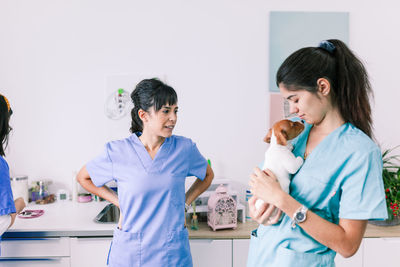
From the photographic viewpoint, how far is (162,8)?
2.19 m

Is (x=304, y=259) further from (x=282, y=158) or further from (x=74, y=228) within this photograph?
(x=74, y=228)

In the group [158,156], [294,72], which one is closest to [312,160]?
[294,72]

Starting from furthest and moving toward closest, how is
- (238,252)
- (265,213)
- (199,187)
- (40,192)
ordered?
(40,192) < (238,252) < (199,187) < (265,213)

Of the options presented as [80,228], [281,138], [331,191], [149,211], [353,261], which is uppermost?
[281,138]

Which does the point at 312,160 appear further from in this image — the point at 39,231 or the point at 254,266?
the point at 39,231

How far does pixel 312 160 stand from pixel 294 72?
268 millimetres

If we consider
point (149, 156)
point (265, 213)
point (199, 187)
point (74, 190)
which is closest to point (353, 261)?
point (199, 187)

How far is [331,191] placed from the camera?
83 centimetres

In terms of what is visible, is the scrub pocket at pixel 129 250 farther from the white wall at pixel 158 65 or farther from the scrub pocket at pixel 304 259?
the white wall at pixel 158 65

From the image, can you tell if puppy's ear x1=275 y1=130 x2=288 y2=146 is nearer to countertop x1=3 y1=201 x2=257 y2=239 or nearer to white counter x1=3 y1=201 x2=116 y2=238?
countertop x1=3 y1=201 x2=257 y2=239

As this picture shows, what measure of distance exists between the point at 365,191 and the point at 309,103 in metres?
0.28

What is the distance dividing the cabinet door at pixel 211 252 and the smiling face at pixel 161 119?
70cm

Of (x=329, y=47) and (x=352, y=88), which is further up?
(x=329, y=47)

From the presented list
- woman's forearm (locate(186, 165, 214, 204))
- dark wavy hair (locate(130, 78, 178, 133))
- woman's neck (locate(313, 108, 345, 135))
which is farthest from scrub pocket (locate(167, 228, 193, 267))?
woman's neck (locate(313, 108, 345, 135))
